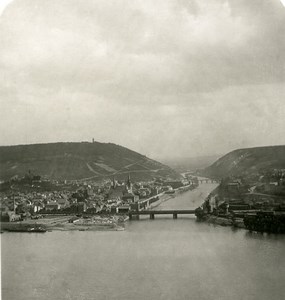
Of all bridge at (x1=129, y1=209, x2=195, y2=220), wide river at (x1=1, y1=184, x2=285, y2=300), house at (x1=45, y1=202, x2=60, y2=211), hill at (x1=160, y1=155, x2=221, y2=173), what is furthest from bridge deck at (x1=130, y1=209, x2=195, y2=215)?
house at (x1=45, y1=202, x2=60, y2=211)

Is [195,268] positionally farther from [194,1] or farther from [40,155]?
[194,1]

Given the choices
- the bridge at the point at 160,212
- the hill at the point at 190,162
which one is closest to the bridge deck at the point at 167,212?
the bridge at the point at 160,212

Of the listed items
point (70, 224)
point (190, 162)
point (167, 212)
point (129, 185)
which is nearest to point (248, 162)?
point (190, 162)

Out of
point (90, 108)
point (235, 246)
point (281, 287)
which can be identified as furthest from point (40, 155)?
point (281, 287)

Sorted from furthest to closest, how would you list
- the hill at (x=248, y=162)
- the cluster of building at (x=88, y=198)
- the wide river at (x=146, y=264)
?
the cluster of building at (x=88, y=198), the hill at (x=248, y=162), the wide river at (x=146, y=264)

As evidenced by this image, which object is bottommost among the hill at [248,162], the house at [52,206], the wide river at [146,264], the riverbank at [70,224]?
the wide river at [146,264]

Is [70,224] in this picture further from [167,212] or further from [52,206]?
[167,212]

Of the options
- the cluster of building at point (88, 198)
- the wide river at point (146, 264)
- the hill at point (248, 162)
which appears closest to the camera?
the wide river at point (146, 264)

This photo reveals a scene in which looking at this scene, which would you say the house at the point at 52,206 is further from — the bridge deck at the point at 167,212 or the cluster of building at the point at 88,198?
the bridge deck at the point at 167,212
